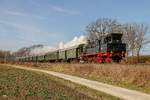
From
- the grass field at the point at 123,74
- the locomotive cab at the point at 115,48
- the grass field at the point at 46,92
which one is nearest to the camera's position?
the grass field at the point at 46,92

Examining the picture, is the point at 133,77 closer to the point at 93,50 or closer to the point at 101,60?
the point at 101,60

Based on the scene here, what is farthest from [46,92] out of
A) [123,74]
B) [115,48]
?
[115,48]

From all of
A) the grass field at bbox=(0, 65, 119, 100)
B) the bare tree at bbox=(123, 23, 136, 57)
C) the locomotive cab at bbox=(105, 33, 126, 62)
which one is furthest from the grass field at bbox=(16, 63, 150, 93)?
the bare tree at bbox=(123, 23, 136, 57)

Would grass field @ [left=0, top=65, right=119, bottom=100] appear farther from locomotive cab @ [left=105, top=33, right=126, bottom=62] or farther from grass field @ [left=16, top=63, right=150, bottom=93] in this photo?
locomotive cab @ [left=105, top=33, right=126, bottom=62]

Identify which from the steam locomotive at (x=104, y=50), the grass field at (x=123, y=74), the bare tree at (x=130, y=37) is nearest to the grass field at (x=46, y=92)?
the grass field at (x=123, y=74)

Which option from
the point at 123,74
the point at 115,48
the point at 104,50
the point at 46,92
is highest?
the point at 115,48

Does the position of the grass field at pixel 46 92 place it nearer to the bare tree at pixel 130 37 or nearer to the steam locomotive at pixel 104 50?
the steam locomotive at pixel 104 50

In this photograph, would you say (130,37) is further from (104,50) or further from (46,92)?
(46,92)

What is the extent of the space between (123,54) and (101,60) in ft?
10.5

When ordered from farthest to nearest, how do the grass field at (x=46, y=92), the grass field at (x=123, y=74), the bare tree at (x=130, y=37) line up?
the bare tree at (x=130, y=37) → the grass field at (x=123, y=74) → the grass field at (x=46, y=92)

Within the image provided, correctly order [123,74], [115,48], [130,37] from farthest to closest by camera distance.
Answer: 1. [130,37]
2. [115,48]
3. [123,74]

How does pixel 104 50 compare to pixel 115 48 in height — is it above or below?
below

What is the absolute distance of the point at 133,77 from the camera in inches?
1113

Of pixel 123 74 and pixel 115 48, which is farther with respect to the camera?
pixel 115 48
